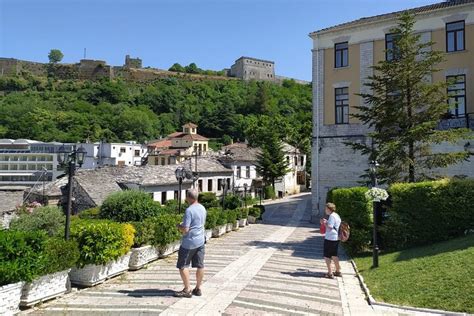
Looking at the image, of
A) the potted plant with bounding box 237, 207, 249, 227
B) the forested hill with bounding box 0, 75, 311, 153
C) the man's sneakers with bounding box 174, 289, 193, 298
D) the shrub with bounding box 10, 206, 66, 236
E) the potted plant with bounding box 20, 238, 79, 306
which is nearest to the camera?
the potted plant with bounding box 20, 238, 79, 306

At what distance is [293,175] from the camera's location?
60750 mm

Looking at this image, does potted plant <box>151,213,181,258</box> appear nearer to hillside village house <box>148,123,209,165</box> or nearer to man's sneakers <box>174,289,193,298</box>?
man's sneakers <box>174,289,193,298</box>

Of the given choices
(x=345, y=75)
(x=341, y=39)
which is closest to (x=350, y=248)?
(x=345, y=75)

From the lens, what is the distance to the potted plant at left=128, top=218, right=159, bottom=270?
34.8 feet

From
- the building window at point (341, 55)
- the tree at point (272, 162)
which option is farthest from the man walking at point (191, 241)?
the tree at point (272, 162)

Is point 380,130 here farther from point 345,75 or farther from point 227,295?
point 227,295

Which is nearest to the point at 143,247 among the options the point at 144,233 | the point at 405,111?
the point at 144,233

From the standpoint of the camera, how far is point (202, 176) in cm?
4412

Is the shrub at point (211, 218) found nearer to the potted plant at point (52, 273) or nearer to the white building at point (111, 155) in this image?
the potted plant at point (52, 273)

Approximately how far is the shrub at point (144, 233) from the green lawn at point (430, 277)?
578 centimetres

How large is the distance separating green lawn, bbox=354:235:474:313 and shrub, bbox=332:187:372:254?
1.95 meters

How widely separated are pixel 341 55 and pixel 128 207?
716 inches

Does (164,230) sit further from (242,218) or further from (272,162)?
(272,162)

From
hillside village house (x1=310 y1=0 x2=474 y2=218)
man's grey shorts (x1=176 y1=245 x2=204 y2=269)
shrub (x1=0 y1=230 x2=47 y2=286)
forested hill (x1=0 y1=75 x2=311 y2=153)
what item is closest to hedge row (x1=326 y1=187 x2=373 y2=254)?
man's grey shorts (x1=176 y1=245 x2=204 y2=269)
